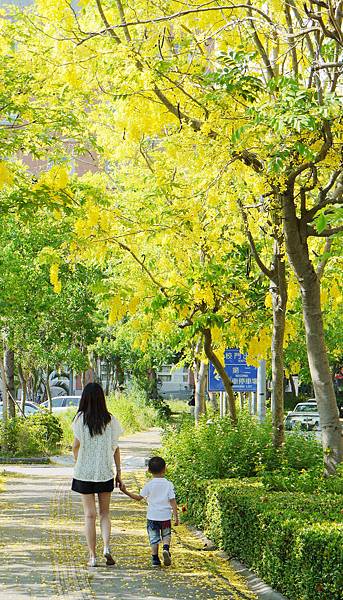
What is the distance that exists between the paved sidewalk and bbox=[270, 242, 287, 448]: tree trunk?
2196 millimetres

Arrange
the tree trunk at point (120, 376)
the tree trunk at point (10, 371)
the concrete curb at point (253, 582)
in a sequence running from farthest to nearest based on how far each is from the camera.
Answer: the tree trunk at point (120, 376), the tree trunk at point (10, 371), the concrete curb at point (253, 582)

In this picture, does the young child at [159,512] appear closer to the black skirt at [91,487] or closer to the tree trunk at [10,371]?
the black skirt at [91,487]

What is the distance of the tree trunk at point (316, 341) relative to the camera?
40.9 ft

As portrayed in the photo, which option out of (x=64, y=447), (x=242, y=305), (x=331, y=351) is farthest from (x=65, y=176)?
(x=331, y=351)

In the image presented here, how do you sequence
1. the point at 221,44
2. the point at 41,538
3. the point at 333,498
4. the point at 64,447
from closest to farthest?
the point at 333,498 → the point at 41,538 → the point at 221,44 → the point at 64,447

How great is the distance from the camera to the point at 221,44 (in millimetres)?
13836

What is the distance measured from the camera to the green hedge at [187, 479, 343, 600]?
24.9 ft

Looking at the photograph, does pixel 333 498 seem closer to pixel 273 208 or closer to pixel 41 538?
pixel 41 538

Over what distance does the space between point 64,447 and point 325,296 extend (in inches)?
559

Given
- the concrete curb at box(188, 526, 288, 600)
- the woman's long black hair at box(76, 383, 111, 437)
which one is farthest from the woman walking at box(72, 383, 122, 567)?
the concrete curb at box(188, 526, 288, 600)

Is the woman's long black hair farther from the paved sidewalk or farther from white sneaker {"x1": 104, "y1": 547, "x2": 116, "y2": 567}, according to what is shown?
the paved sidewalk

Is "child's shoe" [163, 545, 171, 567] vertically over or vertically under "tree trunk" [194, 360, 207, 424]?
under

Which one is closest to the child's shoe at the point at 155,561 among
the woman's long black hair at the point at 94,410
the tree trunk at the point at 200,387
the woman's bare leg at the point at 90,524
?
the woman's bare leg at the point at 90,524

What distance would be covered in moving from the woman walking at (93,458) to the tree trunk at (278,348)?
476 centimetres
